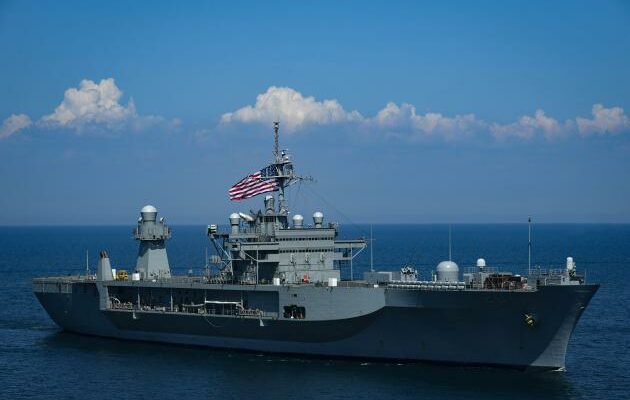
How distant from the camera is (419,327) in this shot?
41.9 metres

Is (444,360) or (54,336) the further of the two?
(54,336)

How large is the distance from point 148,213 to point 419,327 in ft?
68.7

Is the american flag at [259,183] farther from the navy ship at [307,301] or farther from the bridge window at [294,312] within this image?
the bridge window at [294,312]

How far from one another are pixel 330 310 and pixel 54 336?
791 inches

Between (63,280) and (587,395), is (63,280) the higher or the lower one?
the higher one

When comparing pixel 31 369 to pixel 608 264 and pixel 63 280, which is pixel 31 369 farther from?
pixel 608 264

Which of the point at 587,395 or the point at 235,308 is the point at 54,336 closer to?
the point at 235,308

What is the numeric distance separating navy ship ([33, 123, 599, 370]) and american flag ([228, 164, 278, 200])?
5 cm

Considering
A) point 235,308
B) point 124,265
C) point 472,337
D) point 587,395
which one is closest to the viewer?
point 587,395

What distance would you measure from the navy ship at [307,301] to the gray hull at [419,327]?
2.0 inches

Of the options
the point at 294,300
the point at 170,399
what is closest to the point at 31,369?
the point at 170,399

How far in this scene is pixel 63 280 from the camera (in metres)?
56.6

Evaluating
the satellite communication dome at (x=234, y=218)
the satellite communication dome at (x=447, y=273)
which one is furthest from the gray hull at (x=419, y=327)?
the satellite communication dome at (x=234, y=218)

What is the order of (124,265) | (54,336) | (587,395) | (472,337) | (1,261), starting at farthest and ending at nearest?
(1,261), (124,265), (54,336), (472,337), (587,395)
